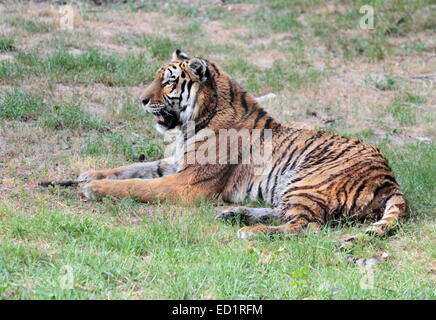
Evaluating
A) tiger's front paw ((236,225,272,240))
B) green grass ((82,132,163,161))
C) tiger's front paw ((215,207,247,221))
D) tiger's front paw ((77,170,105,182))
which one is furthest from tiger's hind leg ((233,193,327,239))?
green grass ((82,132,163,161))

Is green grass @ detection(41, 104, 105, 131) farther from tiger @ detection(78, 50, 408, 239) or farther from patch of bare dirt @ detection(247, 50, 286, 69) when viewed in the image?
patch of bare dirt @ detection(247, 50, 286, 69)

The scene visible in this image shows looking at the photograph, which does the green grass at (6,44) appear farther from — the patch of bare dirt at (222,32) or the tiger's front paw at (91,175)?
the tiger's front paw at (91,175)

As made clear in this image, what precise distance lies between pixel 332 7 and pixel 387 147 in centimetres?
632

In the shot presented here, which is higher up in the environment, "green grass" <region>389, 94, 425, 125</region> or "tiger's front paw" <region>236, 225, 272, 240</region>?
"tiger's front paw" <region>236, 225, 272, 240</region>

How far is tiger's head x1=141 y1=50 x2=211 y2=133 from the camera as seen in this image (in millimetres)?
6832

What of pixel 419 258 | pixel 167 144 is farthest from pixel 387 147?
pixel 419 258

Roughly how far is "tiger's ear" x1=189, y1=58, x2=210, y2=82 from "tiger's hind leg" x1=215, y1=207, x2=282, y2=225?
4.76 ft

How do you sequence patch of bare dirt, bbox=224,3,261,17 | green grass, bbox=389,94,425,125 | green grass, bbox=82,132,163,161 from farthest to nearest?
patch of bare dirt, bbox=224,3,261,17 < green grass, bbox=389,94,425,125 < green grass, bbox=82,132,163,161

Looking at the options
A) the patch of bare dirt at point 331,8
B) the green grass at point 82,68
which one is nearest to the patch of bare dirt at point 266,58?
the green grass at point 82,68

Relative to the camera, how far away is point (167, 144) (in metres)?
7.85

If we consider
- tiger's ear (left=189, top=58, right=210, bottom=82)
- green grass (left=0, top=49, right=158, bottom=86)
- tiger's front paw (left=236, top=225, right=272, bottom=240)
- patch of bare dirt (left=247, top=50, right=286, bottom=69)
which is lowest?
tiger's front paw (left=236, top=225, right=272, bottom=240)
